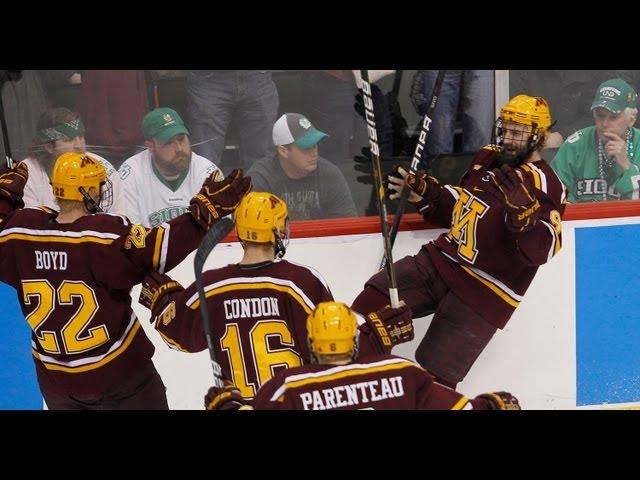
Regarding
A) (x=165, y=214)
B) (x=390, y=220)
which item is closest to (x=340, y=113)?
(x=390, y=220)

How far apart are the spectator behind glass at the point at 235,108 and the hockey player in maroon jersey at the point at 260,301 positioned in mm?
896

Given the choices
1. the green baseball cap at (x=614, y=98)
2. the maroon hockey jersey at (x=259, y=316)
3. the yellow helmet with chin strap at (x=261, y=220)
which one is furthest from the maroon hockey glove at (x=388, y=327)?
the green baseball cap at (x=614, y=98)

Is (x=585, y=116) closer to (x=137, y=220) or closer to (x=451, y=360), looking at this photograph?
(x=451, y=360)

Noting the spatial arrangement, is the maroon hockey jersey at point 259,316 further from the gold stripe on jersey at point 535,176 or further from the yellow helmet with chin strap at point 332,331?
the gold stripe on jersey at point 535,176

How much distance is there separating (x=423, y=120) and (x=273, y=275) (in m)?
1.25

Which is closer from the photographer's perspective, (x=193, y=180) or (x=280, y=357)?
(x=280, y=357)

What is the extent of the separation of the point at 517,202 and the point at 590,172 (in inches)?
35.6

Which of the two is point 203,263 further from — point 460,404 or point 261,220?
point 460,404

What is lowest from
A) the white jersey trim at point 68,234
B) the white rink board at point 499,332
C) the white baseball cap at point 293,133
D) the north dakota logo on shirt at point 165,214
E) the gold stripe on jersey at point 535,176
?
the white rink board at point 499,332

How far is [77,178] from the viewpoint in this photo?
12.0 feet

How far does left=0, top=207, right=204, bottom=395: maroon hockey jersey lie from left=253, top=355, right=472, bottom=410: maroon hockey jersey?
77cm

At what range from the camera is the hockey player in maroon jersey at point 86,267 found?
363cm

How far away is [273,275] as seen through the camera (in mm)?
3496

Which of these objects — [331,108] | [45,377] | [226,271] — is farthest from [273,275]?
[331,108]
